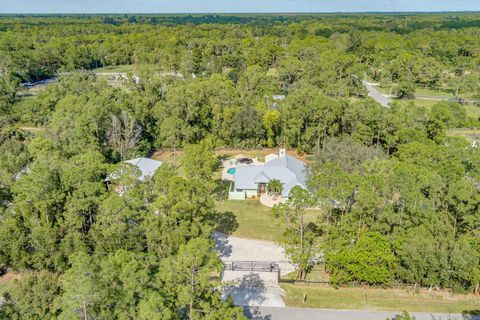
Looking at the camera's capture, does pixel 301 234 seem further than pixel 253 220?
No

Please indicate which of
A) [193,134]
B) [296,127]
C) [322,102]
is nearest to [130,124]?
[193,134]

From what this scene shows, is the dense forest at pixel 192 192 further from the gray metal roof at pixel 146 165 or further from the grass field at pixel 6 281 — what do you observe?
the gray metal roof at pixel 146 165

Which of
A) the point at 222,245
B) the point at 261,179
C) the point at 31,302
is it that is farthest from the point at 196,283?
the point at 261,179

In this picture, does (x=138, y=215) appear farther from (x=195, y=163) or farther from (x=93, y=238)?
(x=195, y=163)

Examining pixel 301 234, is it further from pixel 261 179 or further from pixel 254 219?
pixel 261 179

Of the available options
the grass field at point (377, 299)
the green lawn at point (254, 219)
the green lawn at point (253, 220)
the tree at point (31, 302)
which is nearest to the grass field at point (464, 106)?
the green lawn at point (254, 219)

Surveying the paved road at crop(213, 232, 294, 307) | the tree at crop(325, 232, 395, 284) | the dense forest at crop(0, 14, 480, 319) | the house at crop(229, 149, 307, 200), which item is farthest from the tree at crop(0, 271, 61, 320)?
the house at crop(229, 149, 307, 200)
